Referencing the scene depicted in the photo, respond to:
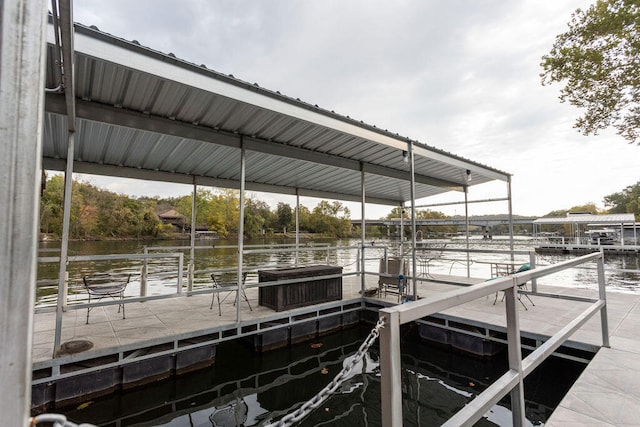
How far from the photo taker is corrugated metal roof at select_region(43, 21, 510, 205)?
9.39ft

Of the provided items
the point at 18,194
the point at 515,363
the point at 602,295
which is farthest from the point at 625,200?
the point at 18,194

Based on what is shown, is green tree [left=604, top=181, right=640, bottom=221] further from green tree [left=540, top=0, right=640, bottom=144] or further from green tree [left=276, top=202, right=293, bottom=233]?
green tree [left=276, top=202, right=293, bottom=233]

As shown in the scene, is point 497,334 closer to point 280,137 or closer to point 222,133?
point 280,137

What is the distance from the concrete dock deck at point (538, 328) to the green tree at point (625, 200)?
4751 centimetres

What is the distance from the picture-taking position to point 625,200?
1906 inches

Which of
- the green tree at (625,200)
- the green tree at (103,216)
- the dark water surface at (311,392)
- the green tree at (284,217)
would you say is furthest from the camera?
the green tree at (284,217)

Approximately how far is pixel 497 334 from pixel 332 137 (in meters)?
3.63

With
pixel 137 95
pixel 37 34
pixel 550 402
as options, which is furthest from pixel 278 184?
pixel 37 34

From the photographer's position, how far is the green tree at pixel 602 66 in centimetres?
659

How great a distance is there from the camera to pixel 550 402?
3.25 meters

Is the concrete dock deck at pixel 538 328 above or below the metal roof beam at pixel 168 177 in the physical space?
below

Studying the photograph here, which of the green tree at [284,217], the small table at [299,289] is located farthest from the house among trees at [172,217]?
the small table at [299,289]

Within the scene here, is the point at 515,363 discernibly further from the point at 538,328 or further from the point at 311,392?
the point at 538,328

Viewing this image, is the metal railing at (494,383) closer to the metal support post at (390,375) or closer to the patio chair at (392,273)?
the metal support post at (390,375)
